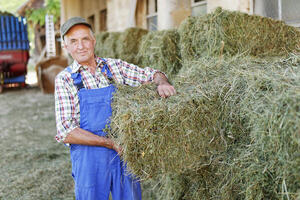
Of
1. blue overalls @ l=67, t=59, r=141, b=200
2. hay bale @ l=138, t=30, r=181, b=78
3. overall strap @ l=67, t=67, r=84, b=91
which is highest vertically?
hay bale @ l=138, t=30, r=181, b=78

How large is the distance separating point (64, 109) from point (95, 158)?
41 cm

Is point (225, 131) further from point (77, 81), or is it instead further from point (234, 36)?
point (234, 36)

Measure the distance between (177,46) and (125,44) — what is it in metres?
2.12

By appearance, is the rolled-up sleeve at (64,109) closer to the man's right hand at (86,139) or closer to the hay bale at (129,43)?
the man's right hand at (86,139)

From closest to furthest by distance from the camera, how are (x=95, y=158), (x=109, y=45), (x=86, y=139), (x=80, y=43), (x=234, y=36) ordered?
(x=86, y=139) < (x=95, y=158) < (x=80, y=43) < (x=234, y=36) < (x=109, y=45)

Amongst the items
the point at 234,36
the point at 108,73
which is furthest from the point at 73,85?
the point at 234,36

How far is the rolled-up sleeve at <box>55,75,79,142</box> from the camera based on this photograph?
2139mm

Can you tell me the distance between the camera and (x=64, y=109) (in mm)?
2172

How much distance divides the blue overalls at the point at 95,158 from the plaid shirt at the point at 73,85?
0.05 m

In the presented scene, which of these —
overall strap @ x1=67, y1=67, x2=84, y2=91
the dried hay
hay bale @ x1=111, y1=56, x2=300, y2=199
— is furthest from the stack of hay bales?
the dried hay

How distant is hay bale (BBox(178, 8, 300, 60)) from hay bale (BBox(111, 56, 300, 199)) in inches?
40.5

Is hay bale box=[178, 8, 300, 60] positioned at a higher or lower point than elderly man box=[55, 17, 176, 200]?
higher

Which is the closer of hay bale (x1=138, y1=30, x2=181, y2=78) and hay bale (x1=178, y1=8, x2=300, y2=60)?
hay bale (x1=178, y1=8, x2=300, y2=60)

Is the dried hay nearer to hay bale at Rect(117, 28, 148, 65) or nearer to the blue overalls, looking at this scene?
hay bale at Rect(117, 28, 148, 65)
